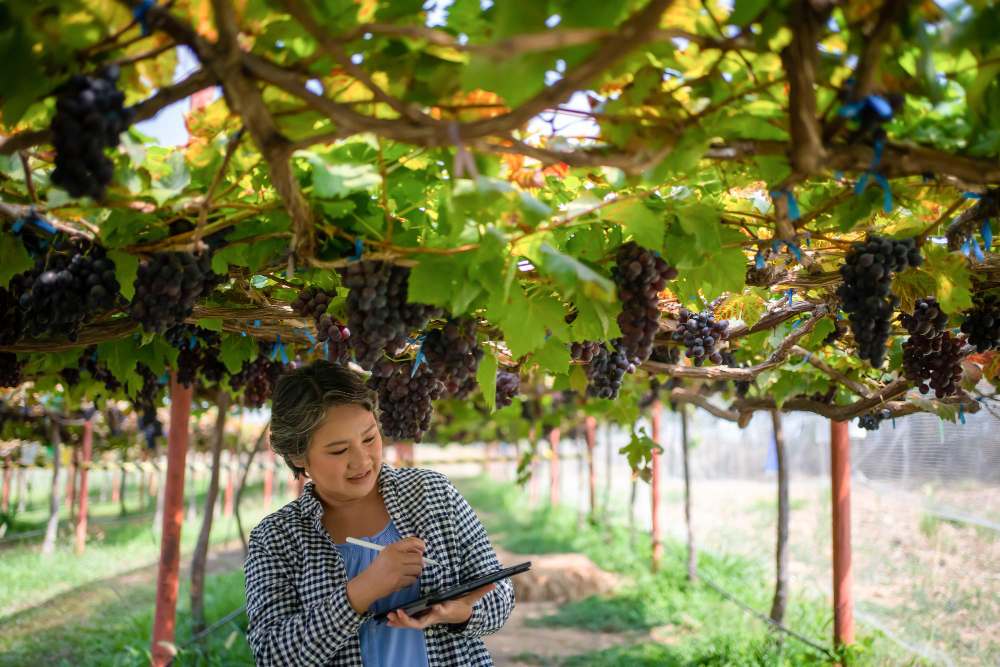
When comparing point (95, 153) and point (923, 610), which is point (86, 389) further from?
point (923, 610)

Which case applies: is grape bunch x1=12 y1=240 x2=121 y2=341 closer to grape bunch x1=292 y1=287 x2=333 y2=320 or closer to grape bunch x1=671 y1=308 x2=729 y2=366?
grape bunch x1=292 y1=287 x2=333 y2=320

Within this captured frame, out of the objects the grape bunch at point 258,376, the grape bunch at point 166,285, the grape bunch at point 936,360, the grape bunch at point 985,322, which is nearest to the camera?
the grape bunch at point 166,285

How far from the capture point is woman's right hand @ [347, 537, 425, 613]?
212cm

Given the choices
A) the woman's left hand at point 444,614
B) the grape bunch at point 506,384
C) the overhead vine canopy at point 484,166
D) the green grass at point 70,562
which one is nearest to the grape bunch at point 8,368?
the overhead vine canopy at point 484,166

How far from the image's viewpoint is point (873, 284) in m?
1.97

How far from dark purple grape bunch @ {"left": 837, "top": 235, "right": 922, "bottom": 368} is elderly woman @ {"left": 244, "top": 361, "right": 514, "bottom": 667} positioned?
48.1 inches

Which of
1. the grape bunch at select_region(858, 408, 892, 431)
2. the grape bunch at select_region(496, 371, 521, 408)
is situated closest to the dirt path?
the grape bunch at select_region(858, 408, 892, 431)

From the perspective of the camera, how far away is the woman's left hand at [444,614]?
2.15 m

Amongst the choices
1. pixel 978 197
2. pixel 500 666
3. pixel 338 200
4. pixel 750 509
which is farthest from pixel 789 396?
pixel 750 509

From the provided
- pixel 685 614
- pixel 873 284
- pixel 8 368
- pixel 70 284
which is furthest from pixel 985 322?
pixel 685 614

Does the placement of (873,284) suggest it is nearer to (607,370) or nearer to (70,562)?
(607,370)

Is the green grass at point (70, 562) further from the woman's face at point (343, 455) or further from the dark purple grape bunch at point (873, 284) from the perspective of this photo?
the dark purple grape bunch at point (873, 284)

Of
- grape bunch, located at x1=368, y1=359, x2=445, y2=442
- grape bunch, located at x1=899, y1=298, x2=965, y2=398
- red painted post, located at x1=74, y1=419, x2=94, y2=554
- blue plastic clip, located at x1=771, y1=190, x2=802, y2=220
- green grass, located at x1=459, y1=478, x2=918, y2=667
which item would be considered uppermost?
blue plastic clip, located at x1=771, y1=190, x2=802, y2=220

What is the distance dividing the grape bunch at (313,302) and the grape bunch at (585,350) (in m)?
0.98
